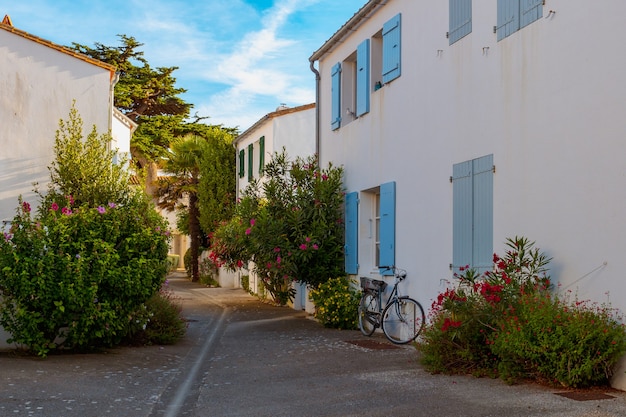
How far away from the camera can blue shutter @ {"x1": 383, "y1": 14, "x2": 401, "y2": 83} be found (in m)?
12.6

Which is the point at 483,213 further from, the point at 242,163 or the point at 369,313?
the point at 242,163

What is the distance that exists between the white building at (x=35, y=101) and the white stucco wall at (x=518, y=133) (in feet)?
20.9

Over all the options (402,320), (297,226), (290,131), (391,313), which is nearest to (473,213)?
(402,320)

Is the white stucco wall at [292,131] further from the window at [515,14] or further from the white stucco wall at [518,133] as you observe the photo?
the window at [515,14]

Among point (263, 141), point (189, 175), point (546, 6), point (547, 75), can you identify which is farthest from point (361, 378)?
point (189, 175)

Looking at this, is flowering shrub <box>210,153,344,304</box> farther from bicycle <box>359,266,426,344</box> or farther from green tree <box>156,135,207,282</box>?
green tree <box>156,135,207,282</box>

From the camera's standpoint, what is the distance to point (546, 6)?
8.38m

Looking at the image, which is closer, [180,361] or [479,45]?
[479,45]

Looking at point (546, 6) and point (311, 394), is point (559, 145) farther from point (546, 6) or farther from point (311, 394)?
point (311, 394)

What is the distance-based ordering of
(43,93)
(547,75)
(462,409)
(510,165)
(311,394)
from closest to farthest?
(462,409) → (311,394) → (547,75) → (510,165) → (43,93)

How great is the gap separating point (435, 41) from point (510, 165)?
2.98 m

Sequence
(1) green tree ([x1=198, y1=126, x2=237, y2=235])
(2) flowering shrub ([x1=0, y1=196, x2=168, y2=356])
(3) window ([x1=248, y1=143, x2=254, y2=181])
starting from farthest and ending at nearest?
(1) green tree ([x1=198, y1=126, x2=237, y2=235])
(3) window ([x1=248, y1=143, x2=254, y2=181])
(2) flowering shrub ([x1=0, y1=196, x2=168, y2=356])

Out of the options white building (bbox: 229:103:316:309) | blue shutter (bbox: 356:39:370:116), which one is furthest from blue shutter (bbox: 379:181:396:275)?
white building (bbox: 229:103:316:309)

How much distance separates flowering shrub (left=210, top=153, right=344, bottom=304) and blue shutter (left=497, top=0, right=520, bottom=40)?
6240 millimetres
